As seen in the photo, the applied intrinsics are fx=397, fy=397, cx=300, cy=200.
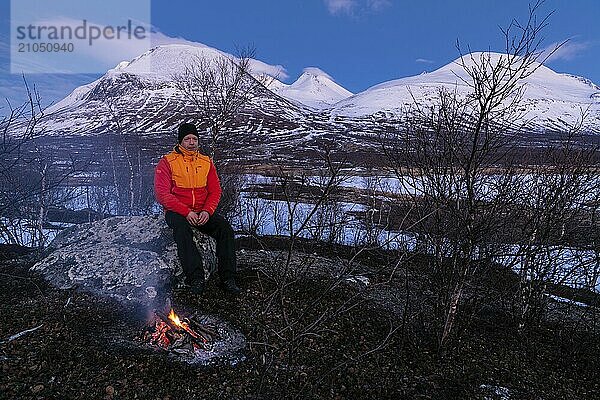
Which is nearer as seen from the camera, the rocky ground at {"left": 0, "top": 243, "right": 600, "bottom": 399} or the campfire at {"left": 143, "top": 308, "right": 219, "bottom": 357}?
the rocky ground at {"left": 0, "top": 243, "right": 600, "bottom": 399}

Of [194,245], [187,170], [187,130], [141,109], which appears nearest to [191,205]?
[187,170]

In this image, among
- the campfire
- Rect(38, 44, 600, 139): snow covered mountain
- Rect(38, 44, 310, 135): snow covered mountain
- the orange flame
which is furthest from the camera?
Rect(38, 44, 310, 135): snow covered mountain

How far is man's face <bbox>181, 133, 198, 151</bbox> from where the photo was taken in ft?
16.4

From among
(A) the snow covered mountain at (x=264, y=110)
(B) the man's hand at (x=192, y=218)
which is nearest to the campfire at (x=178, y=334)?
(B) the man's hand at (x=192, y=218)

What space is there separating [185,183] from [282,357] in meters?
2.50

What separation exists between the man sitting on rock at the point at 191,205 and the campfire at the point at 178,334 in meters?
0.80

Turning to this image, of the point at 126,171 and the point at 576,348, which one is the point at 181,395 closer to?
the point at 576,348

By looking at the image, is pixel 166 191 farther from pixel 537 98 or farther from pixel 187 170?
pixel 537 98

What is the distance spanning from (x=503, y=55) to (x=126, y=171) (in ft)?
64.0

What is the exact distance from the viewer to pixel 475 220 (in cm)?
388

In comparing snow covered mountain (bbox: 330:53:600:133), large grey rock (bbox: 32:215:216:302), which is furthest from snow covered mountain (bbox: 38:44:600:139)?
large grey rock (bbox: 32:215:216:302)

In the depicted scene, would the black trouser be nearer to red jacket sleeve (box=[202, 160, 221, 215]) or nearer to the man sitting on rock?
the man sitting on rock

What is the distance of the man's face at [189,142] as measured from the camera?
499cm

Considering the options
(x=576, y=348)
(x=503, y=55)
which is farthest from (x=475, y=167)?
(x=576, y=348)
